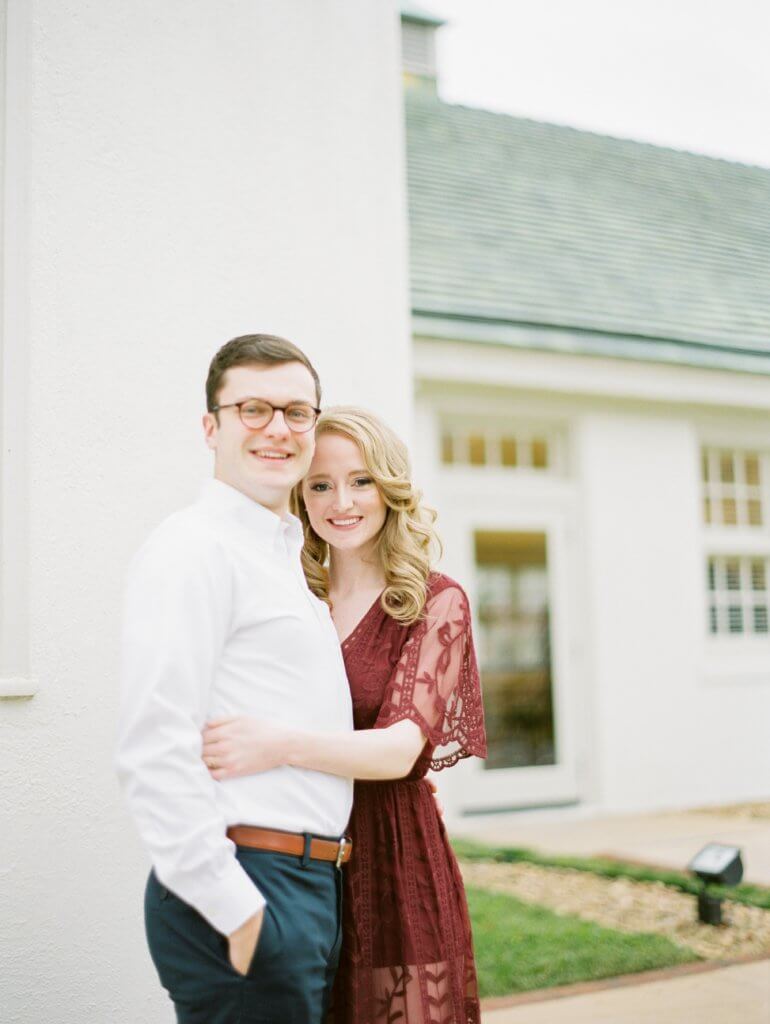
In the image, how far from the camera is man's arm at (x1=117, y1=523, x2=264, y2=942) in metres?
1.66

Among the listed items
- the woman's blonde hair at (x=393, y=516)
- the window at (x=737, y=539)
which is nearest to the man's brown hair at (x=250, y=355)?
the woman's blonde hair at (x=393, y=516)

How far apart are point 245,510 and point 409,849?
883 millimetres

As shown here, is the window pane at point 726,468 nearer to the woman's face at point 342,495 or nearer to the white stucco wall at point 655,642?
the white stucco wall at point 655,642

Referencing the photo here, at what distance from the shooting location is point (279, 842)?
187 centimetres

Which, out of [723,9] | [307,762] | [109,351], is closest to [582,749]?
[723,9]

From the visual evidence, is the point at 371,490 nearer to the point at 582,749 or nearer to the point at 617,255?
the point at 582,749

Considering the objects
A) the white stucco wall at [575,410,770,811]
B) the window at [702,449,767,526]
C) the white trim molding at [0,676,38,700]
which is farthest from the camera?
the window at [702,449,767,526]

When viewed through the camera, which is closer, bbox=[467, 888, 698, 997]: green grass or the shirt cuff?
the shirt cuff

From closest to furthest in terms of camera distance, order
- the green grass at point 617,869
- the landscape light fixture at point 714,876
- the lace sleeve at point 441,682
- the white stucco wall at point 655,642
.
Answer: the lace sleeve at point 441,682
the landscape light fixture at point 714,876
the green grass at point 617,869
the white stucco wall at point 655,642

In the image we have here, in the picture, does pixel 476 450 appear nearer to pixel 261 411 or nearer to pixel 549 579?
pixel 549 579

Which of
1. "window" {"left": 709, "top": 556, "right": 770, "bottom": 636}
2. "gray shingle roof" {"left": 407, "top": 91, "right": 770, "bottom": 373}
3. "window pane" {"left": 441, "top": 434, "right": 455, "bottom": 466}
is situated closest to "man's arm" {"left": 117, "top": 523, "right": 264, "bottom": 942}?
"gray shingle roof" {"left": 407, "top": 91, "right": 770, "bottom": 373}

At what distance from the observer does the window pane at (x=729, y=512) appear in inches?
387

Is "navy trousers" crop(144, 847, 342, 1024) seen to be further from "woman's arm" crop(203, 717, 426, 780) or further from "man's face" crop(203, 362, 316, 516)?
"man's face" crop(203, 362, 316, 516)

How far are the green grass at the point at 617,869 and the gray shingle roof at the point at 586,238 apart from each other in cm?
395
